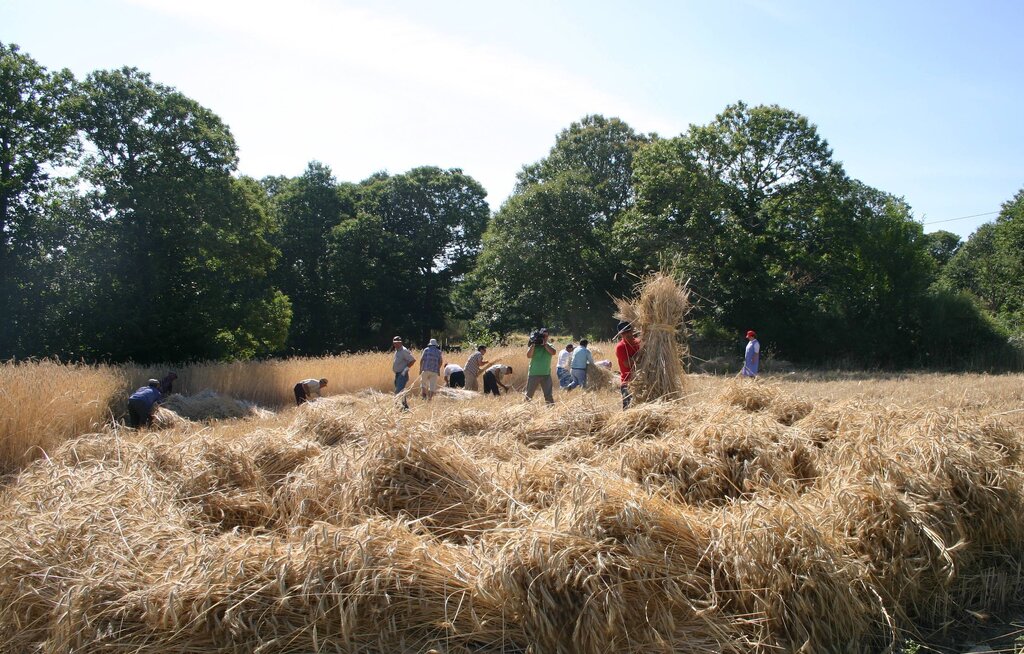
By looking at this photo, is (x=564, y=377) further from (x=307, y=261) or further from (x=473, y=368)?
(x=307, y=261)

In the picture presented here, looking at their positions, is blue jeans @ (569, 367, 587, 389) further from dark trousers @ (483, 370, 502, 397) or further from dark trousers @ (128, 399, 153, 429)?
dark trousers @ (128, 399, 153, 429)

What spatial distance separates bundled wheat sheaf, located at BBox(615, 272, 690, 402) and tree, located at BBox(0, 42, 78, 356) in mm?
20176

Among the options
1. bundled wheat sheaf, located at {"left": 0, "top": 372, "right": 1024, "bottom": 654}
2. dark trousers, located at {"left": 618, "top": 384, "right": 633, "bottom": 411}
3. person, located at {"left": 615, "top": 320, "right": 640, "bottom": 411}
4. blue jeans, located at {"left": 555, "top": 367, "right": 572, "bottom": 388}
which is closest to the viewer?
bundled wheat sheaf, located at {"left": 0, "top": 372, "right": 1024, "bottom": 654}

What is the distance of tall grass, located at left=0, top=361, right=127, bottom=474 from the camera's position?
744 centimetres

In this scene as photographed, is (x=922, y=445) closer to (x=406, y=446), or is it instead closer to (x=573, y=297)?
(x=406, y=446)

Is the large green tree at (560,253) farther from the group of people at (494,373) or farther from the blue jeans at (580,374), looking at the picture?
the blue jeans at (580,374)

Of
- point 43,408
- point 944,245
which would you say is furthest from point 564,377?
point 944,245

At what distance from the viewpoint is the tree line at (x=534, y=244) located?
21094mm

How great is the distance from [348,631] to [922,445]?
387 centimetres

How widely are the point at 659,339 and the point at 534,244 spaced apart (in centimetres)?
2138

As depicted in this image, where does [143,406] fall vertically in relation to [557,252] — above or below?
below

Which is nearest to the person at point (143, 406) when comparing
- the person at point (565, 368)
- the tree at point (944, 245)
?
the person at point (565, 368)

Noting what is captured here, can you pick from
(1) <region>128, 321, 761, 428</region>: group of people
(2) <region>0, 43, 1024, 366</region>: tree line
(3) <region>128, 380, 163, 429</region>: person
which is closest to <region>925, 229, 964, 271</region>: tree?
(2) <region>0, 43, 1024, 366</region>: tree line

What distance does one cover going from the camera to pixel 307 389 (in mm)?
13422
